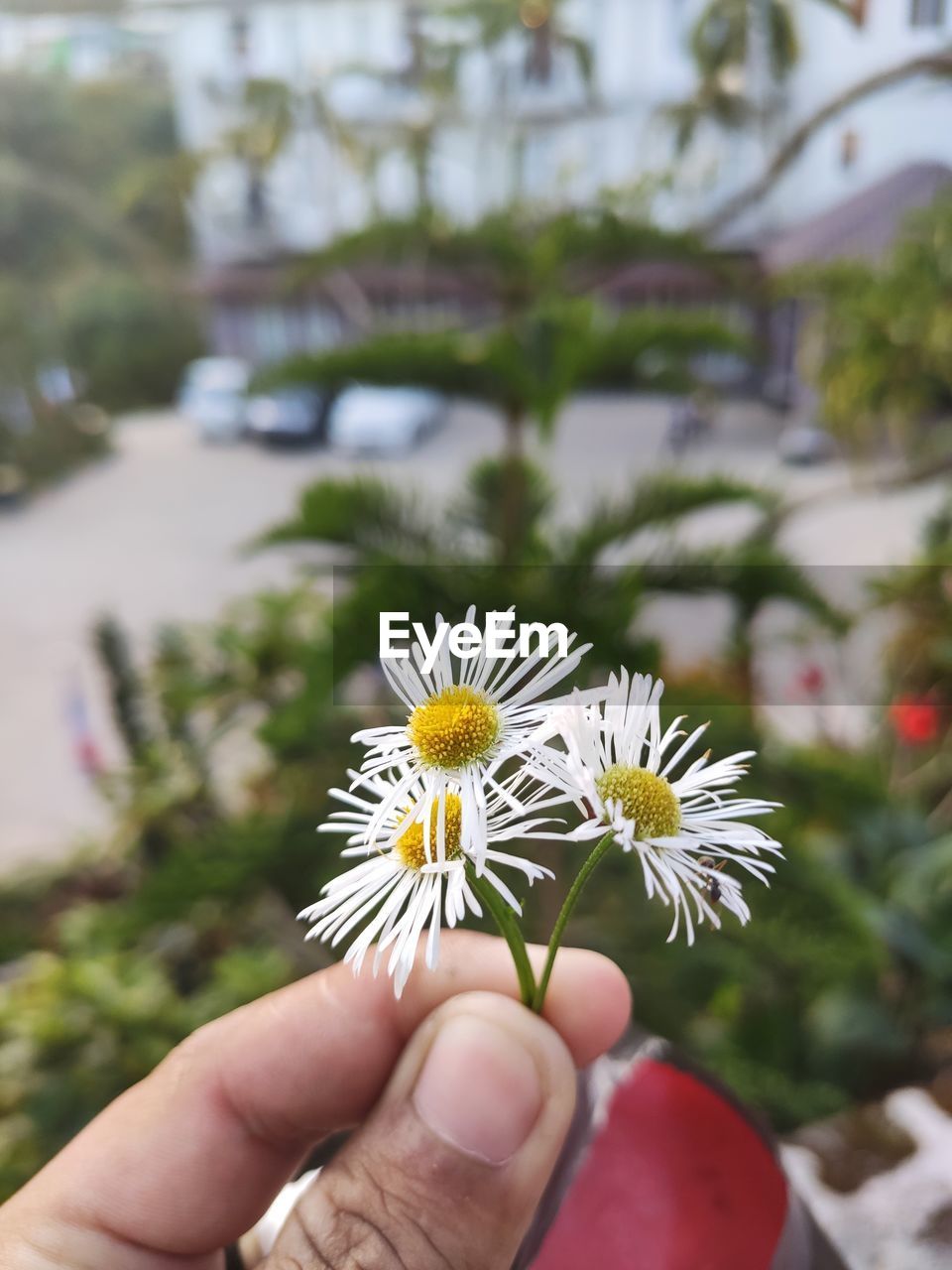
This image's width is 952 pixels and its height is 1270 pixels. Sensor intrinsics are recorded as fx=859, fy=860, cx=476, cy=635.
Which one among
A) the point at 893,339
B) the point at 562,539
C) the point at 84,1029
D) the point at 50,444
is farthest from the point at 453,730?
the point at 50,444

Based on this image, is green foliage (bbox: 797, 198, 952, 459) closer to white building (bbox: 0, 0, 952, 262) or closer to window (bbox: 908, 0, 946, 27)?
white building (bbox: 0, 0, 952, 262)

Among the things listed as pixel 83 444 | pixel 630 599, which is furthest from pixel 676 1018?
pixel 83 444

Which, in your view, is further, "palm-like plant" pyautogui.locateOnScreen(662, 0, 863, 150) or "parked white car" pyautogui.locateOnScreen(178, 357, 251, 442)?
"parked white car" pyautogui.locateOnScreen(178, 357, 251, 442)

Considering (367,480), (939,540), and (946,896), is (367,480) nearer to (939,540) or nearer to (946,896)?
(946,896)

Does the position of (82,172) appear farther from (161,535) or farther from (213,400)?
(161,535)

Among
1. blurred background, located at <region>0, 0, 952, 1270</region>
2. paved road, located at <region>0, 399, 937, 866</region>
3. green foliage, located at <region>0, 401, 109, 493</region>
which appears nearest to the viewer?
blurred background, located at <region>0, 0, 952, 1270</region>

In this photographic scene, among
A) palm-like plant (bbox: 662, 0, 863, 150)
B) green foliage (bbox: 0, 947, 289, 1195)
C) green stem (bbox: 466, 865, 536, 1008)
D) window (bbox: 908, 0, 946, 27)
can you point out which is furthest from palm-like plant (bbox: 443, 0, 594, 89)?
green stem (bbox: 466, 865, 536, 1008)
